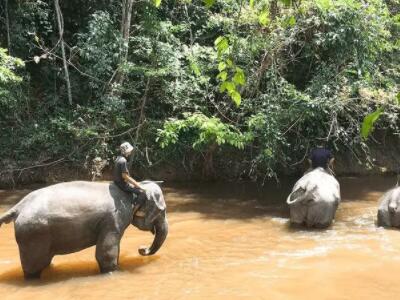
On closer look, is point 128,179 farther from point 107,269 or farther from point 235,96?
point 235,96

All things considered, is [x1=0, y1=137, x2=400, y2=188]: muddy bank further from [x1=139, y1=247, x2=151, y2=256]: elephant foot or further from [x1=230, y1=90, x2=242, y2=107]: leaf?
[x1=230, y1=90, x2=242, y2=107]: leaf

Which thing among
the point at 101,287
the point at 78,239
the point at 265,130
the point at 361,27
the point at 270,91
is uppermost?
the point at 361,27

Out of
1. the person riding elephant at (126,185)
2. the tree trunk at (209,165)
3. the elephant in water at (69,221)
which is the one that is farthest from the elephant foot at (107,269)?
the tree trunk at (209,165)

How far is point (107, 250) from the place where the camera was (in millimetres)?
6426

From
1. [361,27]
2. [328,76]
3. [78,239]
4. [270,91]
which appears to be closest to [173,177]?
[270,91]

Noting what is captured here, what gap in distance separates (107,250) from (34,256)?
838 mm

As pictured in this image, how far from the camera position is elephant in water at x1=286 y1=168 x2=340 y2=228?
29.0 feet

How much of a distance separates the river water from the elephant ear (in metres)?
0.63

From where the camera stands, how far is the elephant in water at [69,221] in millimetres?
6027

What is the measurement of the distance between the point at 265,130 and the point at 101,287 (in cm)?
598

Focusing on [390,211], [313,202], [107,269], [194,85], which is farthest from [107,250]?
[194,85]

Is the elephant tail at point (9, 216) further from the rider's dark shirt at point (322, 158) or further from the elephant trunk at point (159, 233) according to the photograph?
the rider's dark shirt at point (322, 158)

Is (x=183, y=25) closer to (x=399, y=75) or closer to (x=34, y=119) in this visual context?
(x=34, y=119)

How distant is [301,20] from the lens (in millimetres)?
12188
